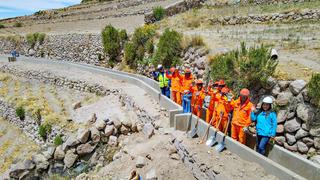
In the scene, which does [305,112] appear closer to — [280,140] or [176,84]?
[280,140]

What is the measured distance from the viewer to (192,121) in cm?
980

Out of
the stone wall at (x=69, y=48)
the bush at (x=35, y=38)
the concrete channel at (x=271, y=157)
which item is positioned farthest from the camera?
the bush at (x=35, y=38)

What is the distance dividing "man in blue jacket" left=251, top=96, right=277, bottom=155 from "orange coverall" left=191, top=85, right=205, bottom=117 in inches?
93.4

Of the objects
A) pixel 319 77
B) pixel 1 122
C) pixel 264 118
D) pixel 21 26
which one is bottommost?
pixel 1 122

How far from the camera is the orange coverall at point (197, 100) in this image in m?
9.94

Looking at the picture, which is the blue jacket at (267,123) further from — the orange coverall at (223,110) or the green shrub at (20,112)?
the green shrub at (20,112)

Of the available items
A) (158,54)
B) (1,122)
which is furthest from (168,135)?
(1,122)

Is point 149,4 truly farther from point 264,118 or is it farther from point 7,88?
point 264,118

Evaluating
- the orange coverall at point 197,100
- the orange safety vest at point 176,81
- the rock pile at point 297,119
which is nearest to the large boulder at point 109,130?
the orange safety vest at point 176,81

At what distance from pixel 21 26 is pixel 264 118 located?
162ft

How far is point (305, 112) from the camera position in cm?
841

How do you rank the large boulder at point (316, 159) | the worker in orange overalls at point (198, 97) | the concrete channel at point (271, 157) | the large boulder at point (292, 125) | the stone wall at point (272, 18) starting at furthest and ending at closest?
the stone wall at point (272, 18) < the worker in orange overalls at point (198, 97) < the large boulder at point (292, 125) < the large boulder at point (316, 159) < the concrete channel at point (271, 157)

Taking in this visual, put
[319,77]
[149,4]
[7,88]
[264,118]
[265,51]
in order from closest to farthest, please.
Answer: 1. [264,118]
2. [319,77]
3. [265,51]
4. [7,88]
5. [149,4]

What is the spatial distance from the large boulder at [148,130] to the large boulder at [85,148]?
214 centimetres
